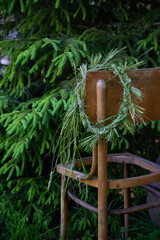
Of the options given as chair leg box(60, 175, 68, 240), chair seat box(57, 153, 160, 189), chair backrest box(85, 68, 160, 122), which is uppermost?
chair backrest box(85, 68, 160, 122)

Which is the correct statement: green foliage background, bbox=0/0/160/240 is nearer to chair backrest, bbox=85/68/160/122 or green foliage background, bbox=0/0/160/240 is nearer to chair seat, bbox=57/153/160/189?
chair seat, bbox=57/153/160/189

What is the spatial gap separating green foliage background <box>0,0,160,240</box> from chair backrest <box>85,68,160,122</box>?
55 cm

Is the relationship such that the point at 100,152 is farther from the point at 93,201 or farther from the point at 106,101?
the point at 93,201

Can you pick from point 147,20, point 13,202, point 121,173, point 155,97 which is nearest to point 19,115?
point 13,202

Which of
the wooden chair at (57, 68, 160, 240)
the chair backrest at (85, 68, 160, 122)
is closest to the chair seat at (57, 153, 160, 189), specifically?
the wooden chair at (57, 68, 160, 240)

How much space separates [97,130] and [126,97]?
215mm

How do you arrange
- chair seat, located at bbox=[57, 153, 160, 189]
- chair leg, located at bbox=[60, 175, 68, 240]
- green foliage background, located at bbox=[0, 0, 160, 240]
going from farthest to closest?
green foliage background, located at bbox=[0, 0, 160, 240], chair leg, located at bbox=[60, 175, 68, 240], chair seat, located at bbox=[57, 153, 160, 189]

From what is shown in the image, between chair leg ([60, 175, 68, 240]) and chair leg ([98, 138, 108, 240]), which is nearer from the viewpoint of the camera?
chair leg ([98, 138, 108, 240])

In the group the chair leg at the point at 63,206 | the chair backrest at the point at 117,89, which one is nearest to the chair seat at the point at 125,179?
the chair leg at the point at 63,206

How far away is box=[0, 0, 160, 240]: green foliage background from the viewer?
206cm

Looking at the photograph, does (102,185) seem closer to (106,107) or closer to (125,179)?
(125,179)

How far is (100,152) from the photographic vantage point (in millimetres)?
1421

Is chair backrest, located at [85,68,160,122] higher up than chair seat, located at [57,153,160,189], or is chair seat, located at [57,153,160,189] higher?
chair backrest, located at [85,68,160,122]

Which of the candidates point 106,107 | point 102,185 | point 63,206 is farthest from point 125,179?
point 63,206
